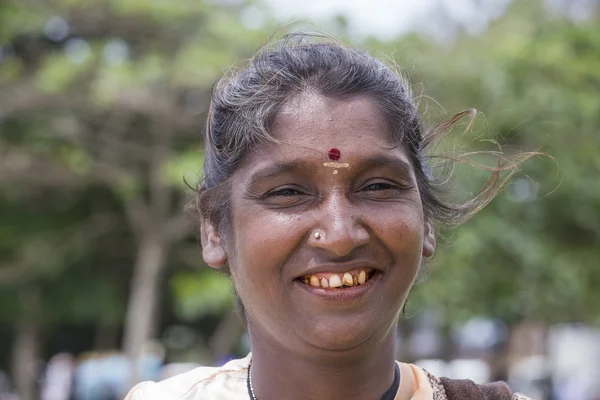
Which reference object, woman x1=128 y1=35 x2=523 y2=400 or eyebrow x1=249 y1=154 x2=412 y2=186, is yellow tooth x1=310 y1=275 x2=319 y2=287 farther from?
eyebrow x1=249 y1=154 x2=412 y2=186

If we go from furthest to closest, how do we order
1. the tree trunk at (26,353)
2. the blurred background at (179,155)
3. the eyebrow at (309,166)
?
1. the tree trunk at (26,353)
2. the blurred background at (179,155)
3. the eyebrow at (309,166)

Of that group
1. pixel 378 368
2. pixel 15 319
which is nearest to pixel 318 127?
pixel 378 368

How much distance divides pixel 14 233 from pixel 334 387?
1293 cm

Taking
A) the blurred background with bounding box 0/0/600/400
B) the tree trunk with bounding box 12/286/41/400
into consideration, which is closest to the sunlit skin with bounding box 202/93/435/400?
the blurred background with bounding box 0/0/600/400

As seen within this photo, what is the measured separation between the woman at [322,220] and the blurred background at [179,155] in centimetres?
712

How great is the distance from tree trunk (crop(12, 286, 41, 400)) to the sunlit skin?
46.0ft

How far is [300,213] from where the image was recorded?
6.82 feet

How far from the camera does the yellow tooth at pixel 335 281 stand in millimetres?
2023

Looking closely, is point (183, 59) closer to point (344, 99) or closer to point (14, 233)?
point (14, 233)

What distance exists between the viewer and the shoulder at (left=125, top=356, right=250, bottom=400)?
7.83ft

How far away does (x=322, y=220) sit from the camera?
6.72 feet

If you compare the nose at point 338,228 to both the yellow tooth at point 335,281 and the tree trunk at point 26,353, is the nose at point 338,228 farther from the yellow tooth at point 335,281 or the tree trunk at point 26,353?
the tree trunk at point 26,353

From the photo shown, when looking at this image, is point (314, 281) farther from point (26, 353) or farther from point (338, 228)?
point (26, 353)

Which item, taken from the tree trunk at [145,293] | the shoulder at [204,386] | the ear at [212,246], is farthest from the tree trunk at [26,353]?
the ear at [212,246]
